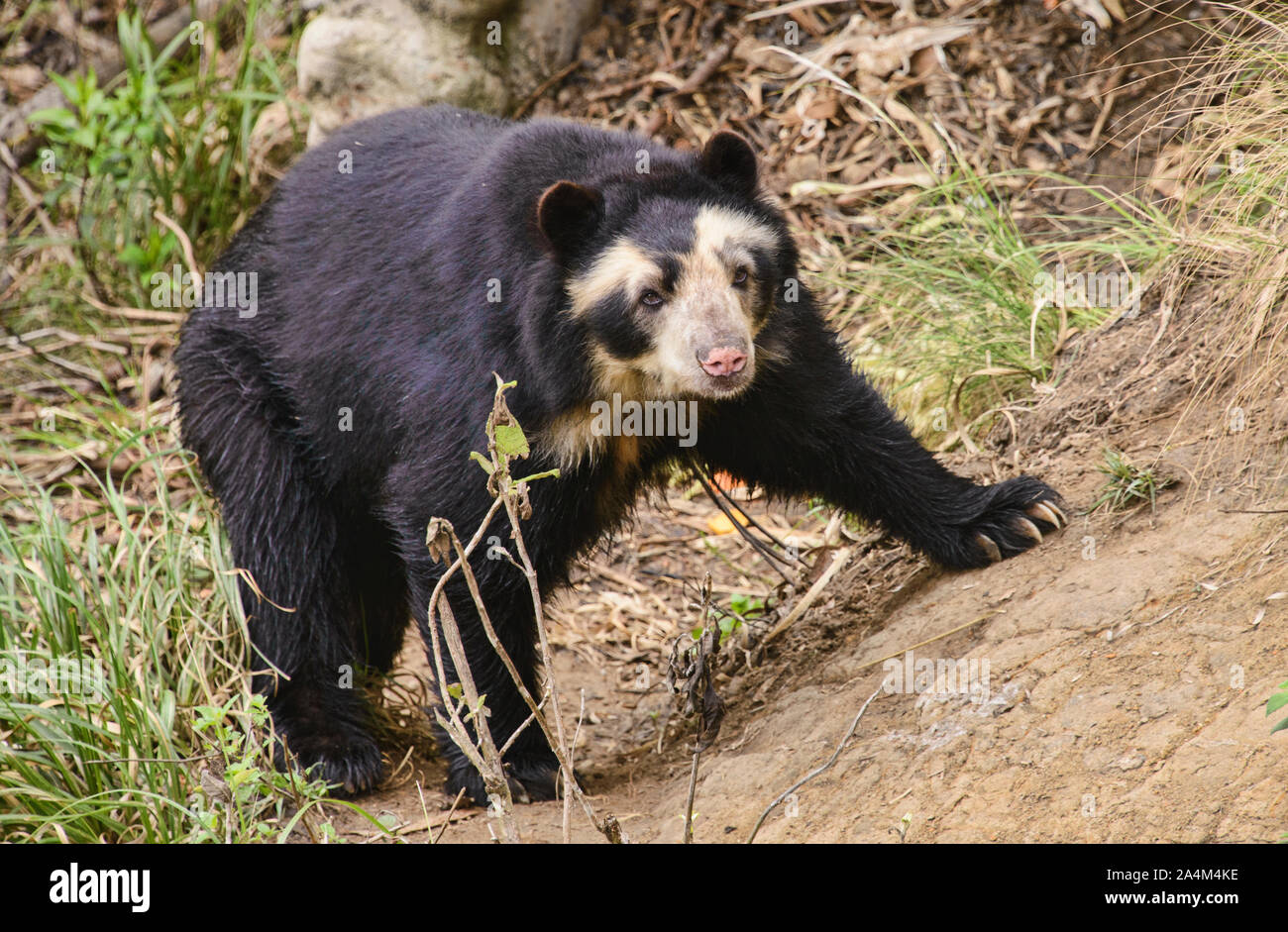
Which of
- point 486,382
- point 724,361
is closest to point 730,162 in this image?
point 724,361

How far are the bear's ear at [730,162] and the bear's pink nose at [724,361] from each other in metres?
0.69

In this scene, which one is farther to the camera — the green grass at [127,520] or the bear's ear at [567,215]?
the green grass at [127,520]

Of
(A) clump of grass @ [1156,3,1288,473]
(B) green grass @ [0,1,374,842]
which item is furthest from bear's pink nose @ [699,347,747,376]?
(B) green grass @ [0,1,374,842]

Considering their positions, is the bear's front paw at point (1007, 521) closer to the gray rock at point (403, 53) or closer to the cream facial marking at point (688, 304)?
the cream facial marking at point (688, 304)

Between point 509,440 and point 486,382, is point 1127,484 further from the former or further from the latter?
point 509,440

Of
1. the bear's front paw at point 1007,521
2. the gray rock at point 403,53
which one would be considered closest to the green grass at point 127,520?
the gray rock at point 403,53

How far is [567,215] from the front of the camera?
4320 mm

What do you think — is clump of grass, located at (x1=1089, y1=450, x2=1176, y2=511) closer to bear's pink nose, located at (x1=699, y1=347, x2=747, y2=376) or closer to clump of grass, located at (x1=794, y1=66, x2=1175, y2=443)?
clump of grass, located at (x1=794, y1=66, x2=1175, y2=443)

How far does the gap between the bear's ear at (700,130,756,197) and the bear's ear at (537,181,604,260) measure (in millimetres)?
391

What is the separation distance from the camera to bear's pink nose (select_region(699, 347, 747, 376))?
4.14 m

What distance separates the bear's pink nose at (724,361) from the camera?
4.14 meters

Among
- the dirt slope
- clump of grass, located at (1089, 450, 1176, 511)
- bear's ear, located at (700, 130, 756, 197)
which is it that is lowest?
the dirt slope

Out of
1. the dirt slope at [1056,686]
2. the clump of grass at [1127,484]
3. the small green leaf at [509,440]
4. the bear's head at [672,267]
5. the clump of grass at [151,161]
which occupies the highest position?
the clump of grass at [151,161]

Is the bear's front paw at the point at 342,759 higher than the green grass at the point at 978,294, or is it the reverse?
the green grass at the point at 978,294
